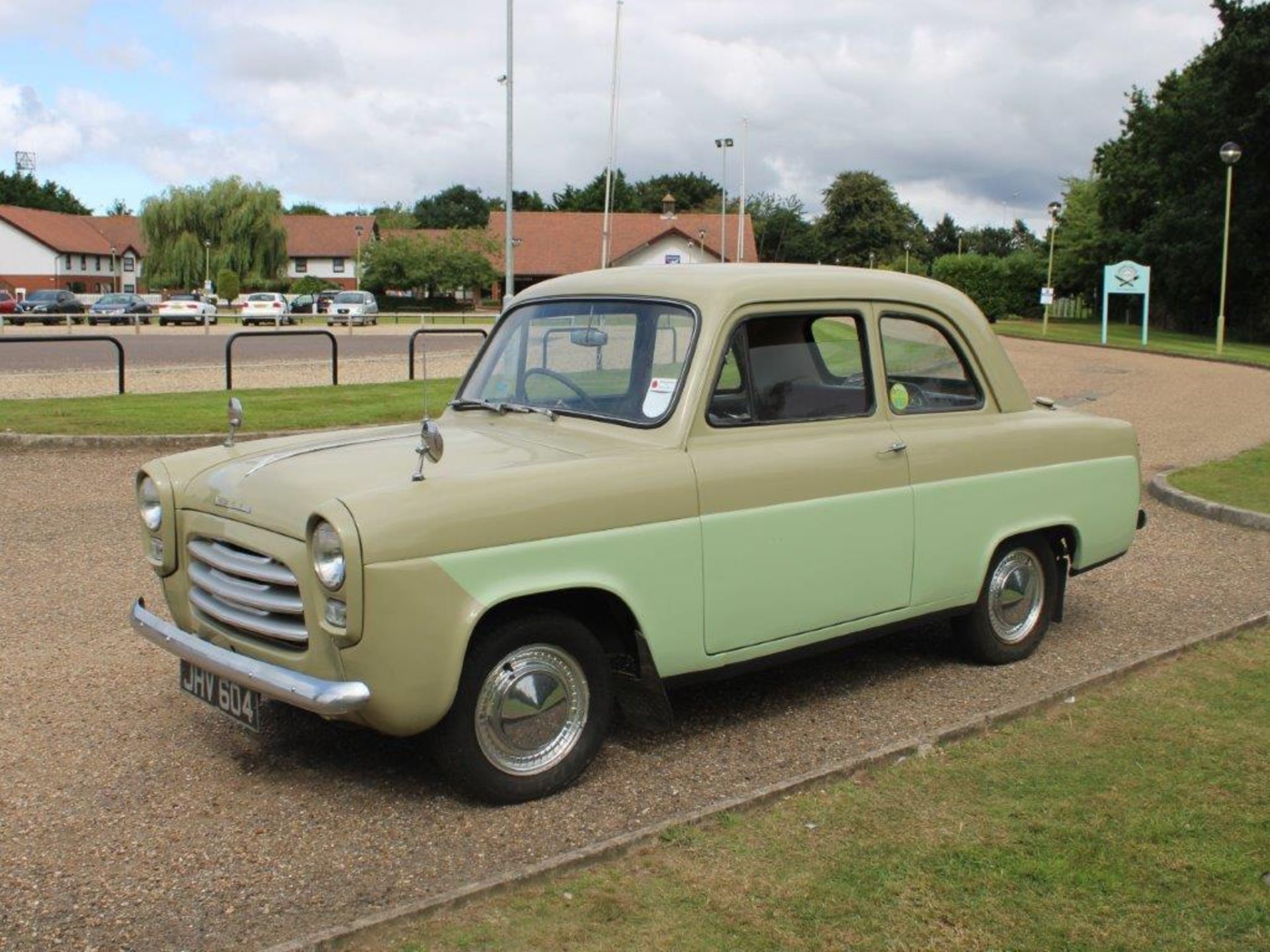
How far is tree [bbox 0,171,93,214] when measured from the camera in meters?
116

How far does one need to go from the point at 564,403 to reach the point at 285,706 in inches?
68.1

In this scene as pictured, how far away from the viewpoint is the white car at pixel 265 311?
1885 inches

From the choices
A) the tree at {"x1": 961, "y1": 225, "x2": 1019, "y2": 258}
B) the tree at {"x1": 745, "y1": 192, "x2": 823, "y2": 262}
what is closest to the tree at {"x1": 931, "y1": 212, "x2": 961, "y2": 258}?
the tree at {"x1": 961, "y1": 225, "x2": 1019, "y2": 258}

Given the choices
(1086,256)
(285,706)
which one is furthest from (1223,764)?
(1086,256)

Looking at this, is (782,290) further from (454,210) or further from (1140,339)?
(454,210)

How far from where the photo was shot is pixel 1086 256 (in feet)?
224

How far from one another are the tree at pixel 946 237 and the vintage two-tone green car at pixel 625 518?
139781 millimetres

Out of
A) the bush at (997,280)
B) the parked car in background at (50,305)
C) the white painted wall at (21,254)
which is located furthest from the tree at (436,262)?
the white painted wall at (21,254)

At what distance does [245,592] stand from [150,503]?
82 cm

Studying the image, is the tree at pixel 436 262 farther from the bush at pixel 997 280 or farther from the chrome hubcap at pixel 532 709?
the chrome hubcap at pixel 532 709

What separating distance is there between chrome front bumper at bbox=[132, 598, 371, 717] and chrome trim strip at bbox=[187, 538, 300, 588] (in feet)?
0.89

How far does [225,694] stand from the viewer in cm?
441

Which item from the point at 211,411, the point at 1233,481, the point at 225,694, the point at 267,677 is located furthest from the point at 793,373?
the point at 211,411

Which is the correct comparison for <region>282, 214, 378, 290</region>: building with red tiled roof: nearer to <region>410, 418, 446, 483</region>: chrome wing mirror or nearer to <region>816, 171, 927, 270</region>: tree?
<region>816, 171, 927, 270</region>: tree
